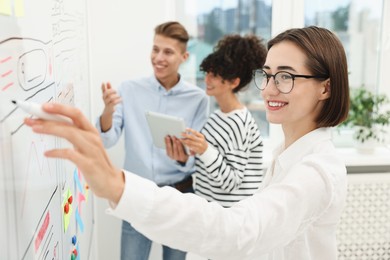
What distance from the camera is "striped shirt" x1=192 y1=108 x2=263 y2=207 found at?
1863 mm

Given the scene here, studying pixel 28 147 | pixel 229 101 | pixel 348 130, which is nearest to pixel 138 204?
pixel 28 147

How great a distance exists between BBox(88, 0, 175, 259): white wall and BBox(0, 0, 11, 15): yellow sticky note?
1.68 m

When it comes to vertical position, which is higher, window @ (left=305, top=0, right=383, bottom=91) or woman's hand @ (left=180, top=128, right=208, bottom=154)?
window @ (left=305, top=0, right=383, bottom=91)

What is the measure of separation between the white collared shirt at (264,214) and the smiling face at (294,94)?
0.18 feet

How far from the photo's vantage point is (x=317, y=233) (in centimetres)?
106

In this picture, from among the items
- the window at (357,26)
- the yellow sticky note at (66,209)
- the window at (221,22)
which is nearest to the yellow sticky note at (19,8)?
the yellow sticky note at (66,209)

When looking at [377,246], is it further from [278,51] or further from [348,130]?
[278,51]

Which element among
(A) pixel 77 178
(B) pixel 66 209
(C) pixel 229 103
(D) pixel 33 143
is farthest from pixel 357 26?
(D) pixel 33 143

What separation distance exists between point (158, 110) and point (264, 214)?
1.37 metres

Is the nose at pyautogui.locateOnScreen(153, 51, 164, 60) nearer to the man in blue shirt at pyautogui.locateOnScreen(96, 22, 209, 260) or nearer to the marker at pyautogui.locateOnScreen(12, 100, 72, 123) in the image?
the man in blue shirt at pyautogui.locateOnScreen(96, 22, 209, 260)

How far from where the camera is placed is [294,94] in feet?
3.67

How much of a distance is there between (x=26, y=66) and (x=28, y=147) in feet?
0.46

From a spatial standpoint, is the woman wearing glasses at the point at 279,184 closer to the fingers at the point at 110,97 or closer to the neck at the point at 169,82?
the fingers at the point at 110,97

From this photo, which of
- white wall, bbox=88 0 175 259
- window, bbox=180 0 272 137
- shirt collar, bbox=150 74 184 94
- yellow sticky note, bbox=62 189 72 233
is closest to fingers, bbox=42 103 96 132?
yellow sticky note, bbox=62 189 72 233
